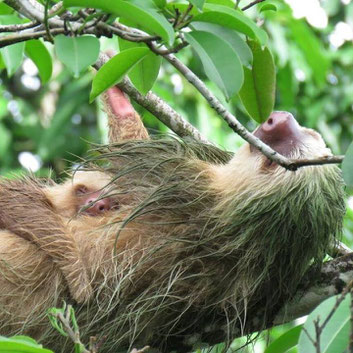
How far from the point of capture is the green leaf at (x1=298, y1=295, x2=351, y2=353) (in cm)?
230

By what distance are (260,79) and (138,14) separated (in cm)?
89

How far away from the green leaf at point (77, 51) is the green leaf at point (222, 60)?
0.93 feet

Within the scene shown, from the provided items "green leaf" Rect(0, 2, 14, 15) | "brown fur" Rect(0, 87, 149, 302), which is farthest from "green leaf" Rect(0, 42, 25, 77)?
"brown fur" Rect(0, 87, 149, 302)

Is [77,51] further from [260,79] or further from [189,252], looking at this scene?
[189,252]

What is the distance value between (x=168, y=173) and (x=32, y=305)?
0.79 m

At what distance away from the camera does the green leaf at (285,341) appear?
9.25 feet

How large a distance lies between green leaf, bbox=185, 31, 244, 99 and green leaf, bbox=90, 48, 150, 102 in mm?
204

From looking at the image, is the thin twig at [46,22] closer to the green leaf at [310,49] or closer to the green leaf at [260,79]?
the green leaf at [260,79]

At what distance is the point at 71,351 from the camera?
139 inches

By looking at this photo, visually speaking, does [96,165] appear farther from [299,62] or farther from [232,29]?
[299,62]

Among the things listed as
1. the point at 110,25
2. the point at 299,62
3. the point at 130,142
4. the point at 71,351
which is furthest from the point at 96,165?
the point at 299,62

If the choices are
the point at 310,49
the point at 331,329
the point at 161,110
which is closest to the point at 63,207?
the point at 161,110

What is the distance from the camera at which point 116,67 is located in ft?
9.00

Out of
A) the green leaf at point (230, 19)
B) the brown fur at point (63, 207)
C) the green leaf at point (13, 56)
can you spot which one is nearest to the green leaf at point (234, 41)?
the green leaf at point (230, 19)
